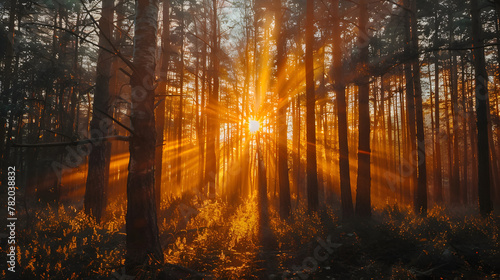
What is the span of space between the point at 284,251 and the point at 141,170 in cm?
484

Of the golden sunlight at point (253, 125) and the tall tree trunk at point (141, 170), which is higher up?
the golden sunlight at point (253, 125)

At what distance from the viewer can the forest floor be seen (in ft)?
15.0

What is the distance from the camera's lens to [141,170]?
3988 mm

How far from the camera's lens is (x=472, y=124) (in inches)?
779

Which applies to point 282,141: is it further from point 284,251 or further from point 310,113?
point 284,251

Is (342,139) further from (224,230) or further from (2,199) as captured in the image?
(2,199)

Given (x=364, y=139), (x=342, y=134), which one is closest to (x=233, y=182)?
(x=342, y=134)

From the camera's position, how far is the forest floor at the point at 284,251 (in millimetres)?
4566

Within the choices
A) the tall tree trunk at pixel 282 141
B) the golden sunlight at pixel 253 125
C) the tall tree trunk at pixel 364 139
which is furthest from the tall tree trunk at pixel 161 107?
the golden sunlight at pixel 253 125

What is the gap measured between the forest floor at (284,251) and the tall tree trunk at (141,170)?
1.07ft

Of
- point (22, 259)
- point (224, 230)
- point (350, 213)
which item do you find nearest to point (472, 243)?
point (350, 213)

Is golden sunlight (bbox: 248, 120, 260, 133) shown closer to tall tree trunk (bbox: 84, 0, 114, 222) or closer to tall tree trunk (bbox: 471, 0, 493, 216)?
tall tree trunk (bbox: 84, 0, 114, 222)

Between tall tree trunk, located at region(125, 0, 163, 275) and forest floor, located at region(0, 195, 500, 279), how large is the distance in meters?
0.33

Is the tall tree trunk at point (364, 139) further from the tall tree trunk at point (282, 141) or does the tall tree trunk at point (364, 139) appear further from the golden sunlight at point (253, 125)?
the golden sunlight at point (253, 125)
